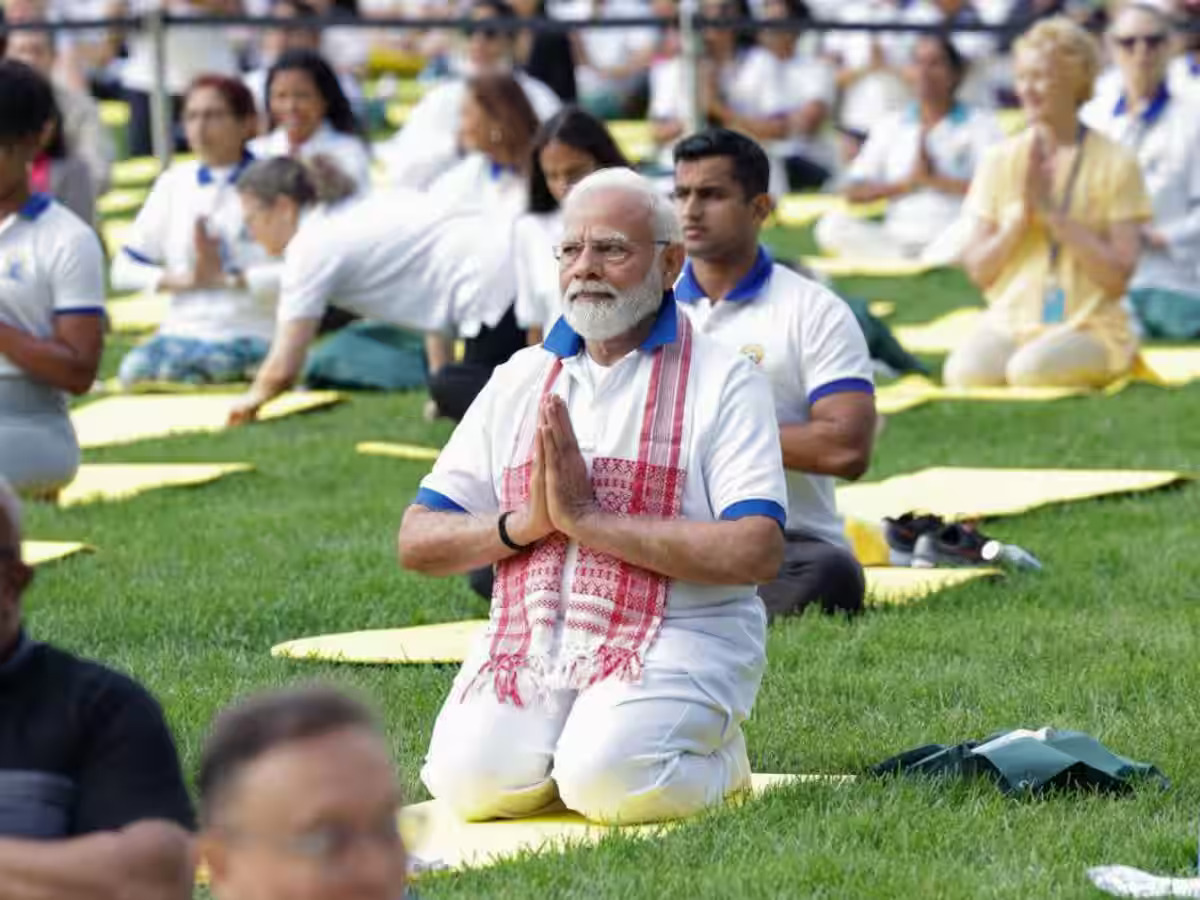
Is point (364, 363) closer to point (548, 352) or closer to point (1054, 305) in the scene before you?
point (1054, 305)

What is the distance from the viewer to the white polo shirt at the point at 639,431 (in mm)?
4645

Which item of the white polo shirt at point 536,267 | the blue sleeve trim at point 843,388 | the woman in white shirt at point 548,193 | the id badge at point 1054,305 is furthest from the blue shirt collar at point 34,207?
the id badge at point 1054,305

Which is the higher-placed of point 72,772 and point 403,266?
point 72,772

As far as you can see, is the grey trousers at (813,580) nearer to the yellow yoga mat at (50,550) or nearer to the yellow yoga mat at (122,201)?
the yellow yoga mat at (50,550)

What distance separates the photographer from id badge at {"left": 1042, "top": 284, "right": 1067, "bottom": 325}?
10.6 meters

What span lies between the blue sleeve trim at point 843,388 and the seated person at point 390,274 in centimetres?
352

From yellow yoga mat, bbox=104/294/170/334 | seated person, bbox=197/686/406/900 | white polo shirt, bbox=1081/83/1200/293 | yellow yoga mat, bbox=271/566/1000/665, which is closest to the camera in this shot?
seated person, bbox=197/686/406/900

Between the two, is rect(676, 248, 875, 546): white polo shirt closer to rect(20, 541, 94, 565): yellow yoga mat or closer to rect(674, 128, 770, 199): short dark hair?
rect(674, 128, 770, 199): short dark hair

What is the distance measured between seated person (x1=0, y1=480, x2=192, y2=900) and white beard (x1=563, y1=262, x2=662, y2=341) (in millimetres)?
1925

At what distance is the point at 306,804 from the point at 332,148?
10.2m

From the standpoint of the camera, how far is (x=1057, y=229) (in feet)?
33.7

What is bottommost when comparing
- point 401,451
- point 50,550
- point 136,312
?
point 136,312

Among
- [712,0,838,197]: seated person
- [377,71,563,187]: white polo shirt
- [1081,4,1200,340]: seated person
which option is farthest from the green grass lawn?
[712,0,838,197]: seated person

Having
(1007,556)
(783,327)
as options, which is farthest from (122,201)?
(783,327)
